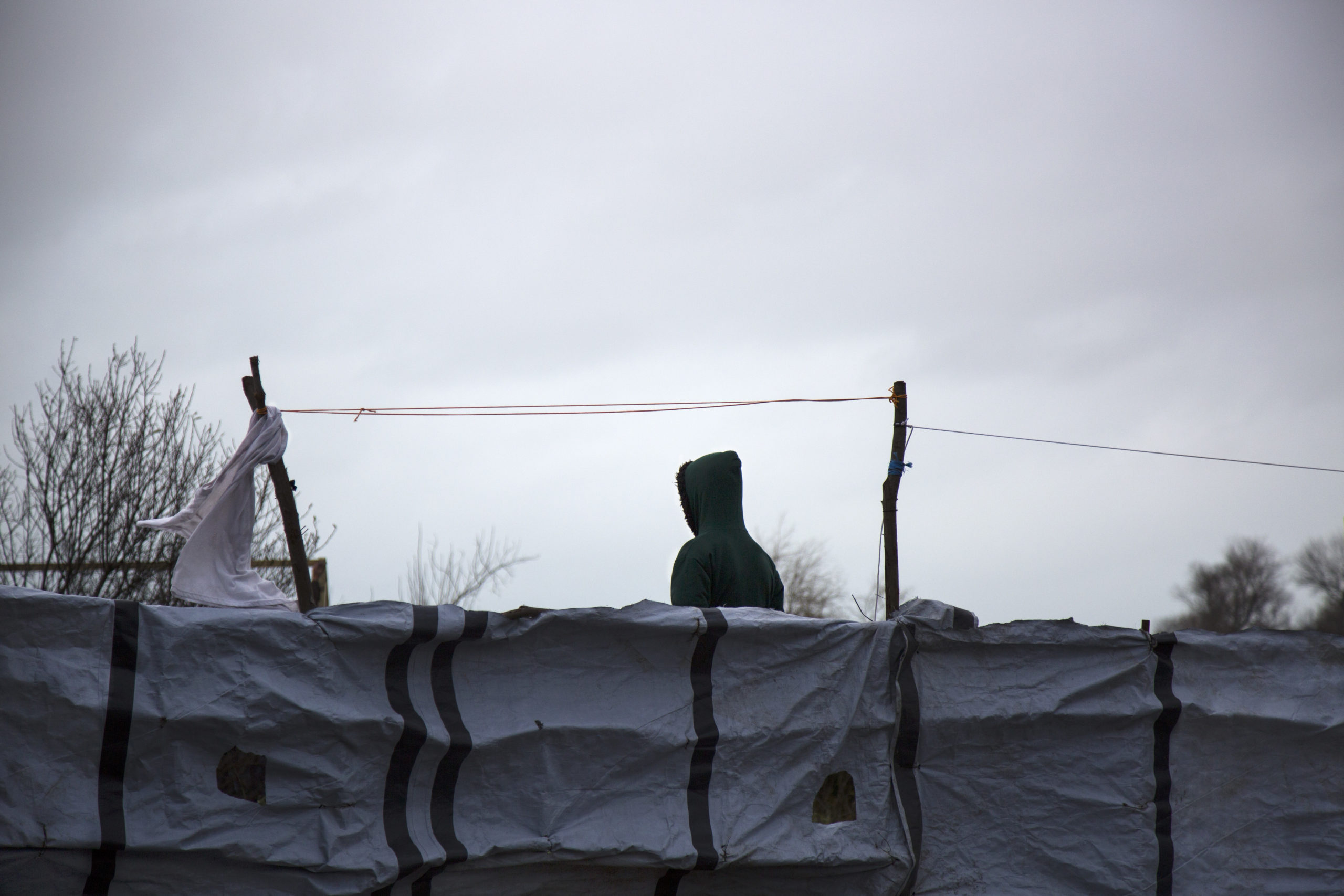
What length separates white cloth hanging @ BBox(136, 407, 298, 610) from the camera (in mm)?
4832

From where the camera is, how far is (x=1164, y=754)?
4.48 metres

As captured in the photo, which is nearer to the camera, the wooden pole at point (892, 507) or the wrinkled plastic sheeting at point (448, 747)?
the wrinkled plastic sheeting at point (448, 747)

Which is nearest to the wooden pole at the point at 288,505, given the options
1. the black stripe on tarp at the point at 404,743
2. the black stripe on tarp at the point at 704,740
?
the black stripe on tarp at the point at 404,743

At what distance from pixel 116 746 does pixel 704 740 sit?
2.16 meters

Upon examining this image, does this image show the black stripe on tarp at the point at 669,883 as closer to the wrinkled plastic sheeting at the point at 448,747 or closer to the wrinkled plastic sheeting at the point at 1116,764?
the wrinkled plastic sheeting at the point at 448,747

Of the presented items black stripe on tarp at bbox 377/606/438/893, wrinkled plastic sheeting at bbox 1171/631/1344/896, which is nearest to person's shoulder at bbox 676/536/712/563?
black stripe on tarp at bbox 377/606/438/893

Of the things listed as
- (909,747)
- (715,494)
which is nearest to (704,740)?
(909,747)

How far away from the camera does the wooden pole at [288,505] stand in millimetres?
5332

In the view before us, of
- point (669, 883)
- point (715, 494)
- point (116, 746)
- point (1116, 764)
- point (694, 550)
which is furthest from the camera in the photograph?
point (715, 494)

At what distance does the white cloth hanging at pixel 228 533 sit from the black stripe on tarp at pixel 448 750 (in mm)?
1366

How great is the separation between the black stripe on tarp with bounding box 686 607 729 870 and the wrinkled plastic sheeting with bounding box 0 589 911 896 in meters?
0.02

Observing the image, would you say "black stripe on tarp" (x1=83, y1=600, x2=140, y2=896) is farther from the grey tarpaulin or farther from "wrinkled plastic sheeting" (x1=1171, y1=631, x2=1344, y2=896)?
"wrinkled plastic sheeting" (x1=1171, y1=631, x2=1344, y2=896)

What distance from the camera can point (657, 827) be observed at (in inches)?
154

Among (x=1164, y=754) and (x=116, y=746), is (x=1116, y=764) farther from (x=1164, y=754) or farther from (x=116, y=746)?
(x=116, y=746)
